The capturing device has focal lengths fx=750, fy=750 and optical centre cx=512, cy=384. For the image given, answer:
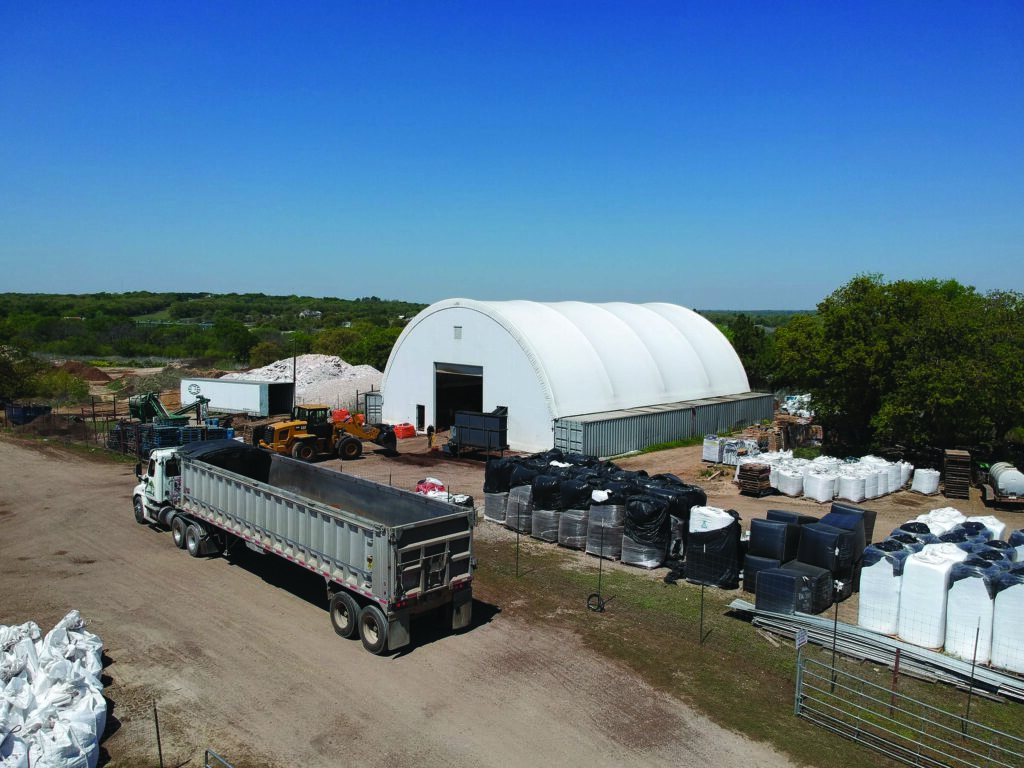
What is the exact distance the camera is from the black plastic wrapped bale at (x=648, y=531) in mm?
18266

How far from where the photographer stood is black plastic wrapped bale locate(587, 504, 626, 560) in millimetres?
18984

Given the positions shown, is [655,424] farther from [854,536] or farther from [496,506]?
[854,536]

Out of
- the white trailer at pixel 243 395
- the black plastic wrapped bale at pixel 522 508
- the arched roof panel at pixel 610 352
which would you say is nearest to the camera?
the black plastic wrapped bale at pixel 522 508

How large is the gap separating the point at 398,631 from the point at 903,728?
319 inches

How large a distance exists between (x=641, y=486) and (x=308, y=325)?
518ft

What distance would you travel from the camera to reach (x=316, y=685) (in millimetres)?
12250

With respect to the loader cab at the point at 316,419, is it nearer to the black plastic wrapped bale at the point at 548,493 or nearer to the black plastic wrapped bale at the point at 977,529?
the black plastic wrapped bale at the point at 548,493

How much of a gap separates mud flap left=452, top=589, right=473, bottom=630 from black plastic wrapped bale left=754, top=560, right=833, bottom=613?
233 inches

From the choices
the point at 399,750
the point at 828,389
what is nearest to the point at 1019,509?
the point at 828,389

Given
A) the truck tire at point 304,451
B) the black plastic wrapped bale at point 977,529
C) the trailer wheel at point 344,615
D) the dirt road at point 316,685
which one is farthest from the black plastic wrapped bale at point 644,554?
the truck tire at point 304,451

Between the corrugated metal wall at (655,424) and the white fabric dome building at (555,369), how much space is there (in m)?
0.09

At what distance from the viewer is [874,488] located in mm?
26906

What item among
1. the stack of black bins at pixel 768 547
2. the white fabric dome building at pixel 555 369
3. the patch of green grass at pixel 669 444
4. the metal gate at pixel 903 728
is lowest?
the patch of green grass at pixel 669 444

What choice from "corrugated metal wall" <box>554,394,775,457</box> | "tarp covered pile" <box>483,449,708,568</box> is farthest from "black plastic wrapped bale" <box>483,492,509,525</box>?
"corrugated metal wall" <box>554,394,775,457</box>
